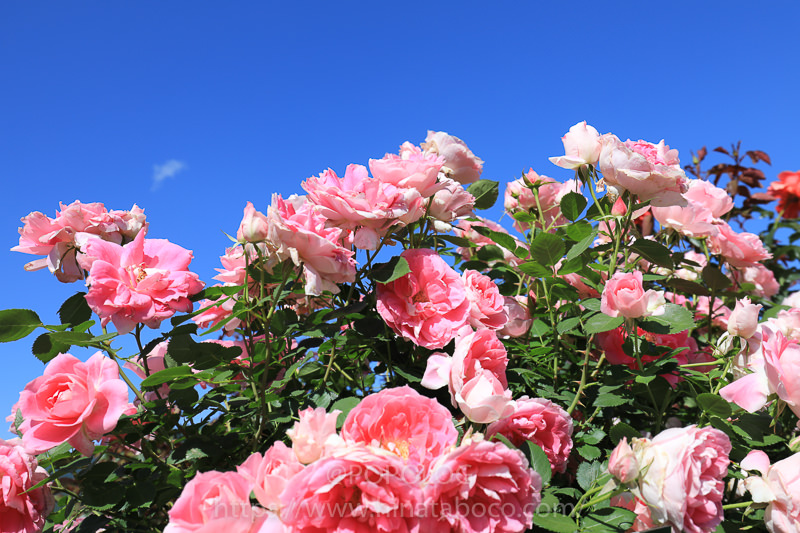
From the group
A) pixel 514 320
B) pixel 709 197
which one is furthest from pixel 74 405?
pixel 709 197

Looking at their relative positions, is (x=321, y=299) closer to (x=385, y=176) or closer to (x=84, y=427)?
(x=385, y=176)

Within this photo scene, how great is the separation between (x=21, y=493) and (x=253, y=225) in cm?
95

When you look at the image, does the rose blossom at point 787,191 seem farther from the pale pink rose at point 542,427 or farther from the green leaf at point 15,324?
the green leaf at point 15,324

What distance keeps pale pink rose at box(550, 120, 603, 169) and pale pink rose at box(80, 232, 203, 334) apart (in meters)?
1.15

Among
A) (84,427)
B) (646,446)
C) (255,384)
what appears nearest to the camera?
(646,446)

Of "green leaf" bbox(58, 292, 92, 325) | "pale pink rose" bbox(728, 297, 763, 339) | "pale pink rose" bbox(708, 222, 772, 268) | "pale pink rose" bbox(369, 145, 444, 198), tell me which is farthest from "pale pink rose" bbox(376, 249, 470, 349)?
"pale pink rose" bbox(708, 222, 772, 268)

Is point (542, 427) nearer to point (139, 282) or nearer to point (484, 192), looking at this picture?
point (484, 192)

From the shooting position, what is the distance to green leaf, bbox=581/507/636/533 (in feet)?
3.92

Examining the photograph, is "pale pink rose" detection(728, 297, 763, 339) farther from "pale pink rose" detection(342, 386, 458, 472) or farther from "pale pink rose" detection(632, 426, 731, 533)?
"pale pink rose" detection(342, 386, 458, 472)

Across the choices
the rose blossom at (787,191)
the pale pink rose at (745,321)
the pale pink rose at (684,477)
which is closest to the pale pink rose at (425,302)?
the pale pink rose at (684,477)

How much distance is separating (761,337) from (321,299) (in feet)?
4.03

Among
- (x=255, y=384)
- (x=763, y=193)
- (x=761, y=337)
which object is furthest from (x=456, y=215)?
(x=763, y=193)

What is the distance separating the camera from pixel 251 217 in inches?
54.5

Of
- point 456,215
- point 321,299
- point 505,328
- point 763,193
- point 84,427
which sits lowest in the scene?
point 84,427
